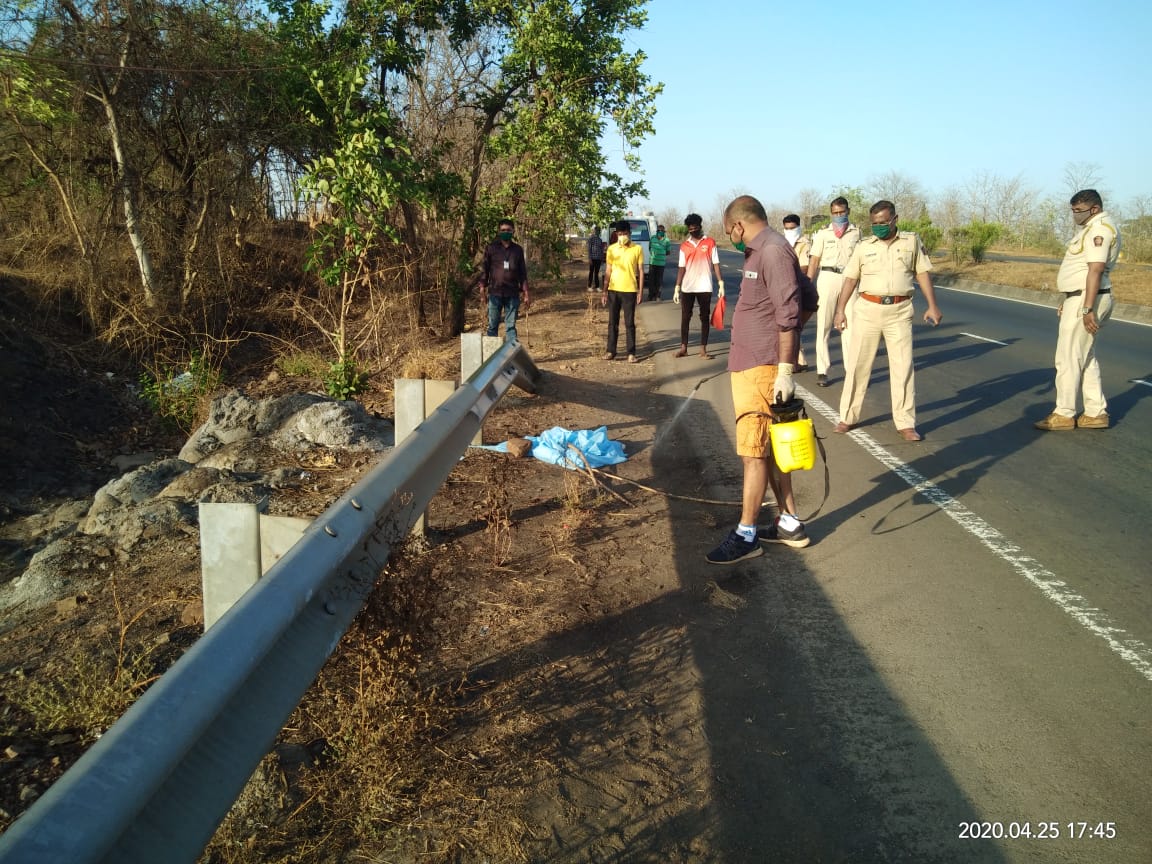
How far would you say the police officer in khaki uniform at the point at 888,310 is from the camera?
25.9 feet

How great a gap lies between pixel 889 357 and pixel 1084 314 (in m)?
2.01

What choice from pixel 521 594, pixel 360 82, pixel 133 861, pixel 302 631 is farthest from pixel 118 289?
pixel 133 861

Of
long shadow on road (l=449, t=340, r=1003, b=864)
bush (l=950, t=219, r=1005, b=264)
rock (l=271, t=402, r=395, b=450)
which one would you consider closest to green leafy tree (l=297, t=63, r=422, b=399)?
rock (l=271, t=402, r=395, b=450)

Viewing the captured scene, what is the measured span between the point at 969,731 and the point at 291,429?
5.53 m

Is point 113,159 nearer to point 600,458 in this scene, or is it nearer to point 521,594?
point 600,458

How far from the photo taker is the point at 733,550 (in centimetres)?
504

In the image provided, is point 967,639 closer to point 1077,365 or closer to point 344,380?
point 1077,365

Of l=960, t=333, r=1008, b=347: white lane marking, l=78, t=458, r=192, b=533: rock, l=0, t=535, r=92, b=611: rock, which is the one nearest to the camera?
l=0, t=535, r=92, b=611: rock

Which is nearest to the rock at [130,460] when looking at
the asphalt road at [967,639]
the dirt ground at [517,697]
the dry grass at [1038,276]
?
the dirt ground at [517,697]

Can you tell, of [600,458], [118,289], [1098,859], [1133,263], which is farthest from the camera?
[1133,263]

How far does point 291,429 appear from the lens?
23.1 feet

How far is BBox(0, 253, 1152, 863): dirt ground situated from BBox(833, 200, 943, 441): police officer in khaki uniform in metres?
2.82

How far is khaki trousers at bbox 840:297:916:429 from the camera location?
7891mm

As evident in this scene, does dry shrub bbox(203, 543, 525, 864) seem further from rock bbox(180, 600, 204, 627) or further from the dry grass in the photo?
the dry grass
